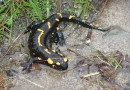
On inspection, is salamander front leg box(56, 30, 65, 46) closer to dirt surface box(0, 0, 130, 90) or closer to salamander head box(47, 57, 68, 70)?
dirt surface box(0, 0, 130, 90)

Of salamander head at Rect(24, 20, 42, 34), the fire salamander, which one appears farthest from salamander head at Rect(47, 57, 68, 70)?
salamander head at Rect(24, 20, 42, 34)

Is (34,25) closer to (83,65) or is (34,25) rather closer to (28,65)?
(28,65)

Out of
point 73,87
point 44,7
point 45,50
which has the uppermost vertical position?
point 44,7

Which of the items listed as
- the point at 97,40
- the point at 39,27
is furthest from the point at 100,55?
the point at 39,27

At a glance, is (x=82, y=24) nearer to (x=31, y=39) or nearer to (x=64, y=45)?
(x=64, y=45)

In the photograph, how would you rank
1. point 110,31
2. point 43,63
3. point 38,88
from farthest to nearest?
point 110,31, point 43,63, point 38,88

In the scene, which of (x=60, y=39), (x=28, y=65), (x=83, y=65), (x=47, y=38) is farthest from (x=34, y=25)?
(x=83, y=65)

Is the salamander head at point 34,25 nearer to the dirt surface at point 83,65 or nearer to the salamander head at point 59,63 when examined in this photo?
the dirt surface at point 83,65
